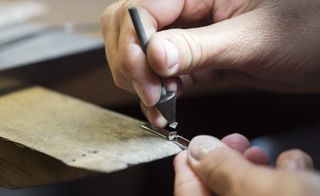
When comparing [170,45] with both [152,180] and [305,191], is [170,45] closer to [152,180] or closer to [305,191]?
[305,191]

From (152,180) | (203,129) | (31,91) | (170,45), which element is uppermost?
(170,45)

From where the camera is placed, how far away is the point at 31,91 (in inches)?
30.9

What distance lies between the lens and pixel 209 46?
1.93 feet

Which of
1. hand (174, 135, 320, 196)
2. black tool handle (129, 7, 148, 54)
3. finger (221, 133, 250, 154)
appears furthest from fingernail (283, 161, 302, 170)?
black tool handle (129, 7, 148, 54)

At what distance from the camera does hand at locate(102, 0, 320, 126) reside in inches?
22.5

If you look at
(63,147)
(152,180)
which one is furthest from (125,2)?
(152,180)

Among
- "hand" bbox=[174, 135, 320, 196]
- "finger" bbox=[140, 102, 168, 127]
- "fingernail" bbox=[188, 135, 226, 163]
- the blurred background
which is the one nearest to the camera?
"hand" bbox=[174, 135, 320, 196]

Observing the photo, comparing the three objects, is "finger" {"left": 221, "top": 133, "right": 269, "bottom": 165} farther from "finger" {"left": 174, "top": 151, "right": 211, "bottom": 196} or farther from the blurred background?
the blurred background

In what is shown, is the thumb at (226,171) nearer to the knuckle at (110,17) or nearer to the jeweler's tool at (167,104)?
the jeweler's tool at (167,104)

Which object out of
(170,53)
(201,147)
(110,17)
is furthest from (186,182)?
(110,17)

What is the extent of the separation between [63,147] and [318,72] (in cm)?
43

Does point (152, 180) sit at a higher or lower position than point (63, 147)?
lower

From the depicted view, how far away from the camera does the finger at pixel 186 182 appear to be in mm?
478

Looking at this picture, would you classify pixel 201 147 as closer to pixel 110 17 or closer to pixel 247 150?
pixel 247 150
